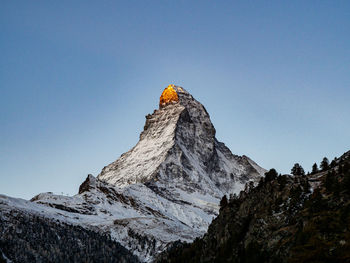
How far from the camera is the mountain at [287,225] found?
3406 inches

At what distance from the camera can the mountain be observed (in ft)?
284

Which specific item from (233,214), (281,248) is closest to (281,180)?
(233,214)

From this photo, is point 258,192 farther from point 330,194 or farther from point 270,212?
point 330,194

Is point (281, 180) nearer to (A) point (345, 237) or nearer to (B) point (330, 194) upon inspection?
(B) point (330, 194)

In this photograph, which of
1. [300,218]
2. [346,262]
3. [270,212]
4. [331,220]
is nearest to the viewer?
[346,262]

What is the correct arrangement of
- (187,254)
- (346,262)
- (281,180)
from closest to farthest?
(346,262)
(281,180)
(187,254)

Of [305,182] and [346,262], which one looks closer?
[346,262]

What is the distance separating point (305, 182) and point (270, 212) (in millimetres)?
13674

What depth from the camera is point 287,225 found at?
105 meters

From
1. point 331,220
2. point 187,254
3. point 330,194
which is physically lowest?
point 187,254

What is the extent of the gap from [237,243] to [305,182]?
23800 millimetres

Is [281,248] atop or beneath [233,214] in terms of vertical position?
beneath

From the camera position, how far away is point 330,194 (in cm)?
10594

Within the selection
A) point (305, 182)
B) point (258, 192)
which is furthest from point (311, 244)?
point (258, 192)
